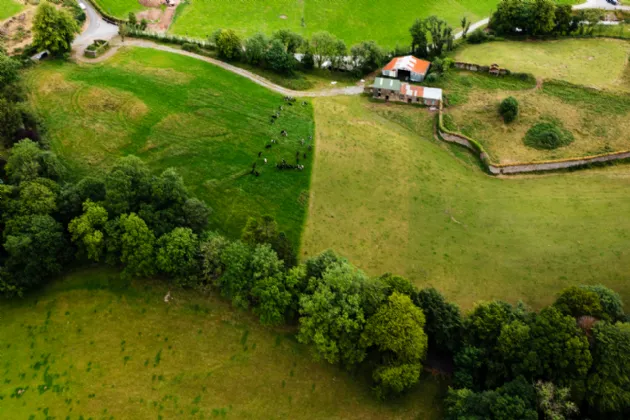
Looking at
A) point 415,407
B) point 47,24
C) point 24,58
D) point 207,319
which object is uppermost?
point 47,24

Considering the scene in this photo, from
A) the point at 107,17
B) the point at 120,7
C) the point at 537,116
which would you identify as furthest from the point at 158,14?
the point at 537,116

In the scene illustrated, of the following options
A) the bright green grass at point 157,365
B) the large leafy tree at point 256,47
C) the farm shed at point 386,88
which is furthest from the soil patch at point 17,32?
the farm shed at point 386,88

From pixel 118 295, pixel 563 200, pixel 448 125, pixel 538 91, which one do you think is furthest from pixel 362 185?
pixel 538 91

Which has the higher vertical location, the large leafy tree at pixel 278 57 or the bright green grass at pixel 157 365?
the large leafy tree at pixel 278 57

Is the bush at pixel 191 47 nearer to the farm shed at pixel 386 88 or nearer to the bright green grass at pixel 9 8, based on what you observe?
the farm shed at pixel 386 88

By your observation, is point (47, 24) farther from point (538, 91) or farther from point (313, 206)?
point (538, 91)

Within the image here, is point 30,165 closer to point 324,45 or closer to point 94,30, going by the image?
point 94,30
